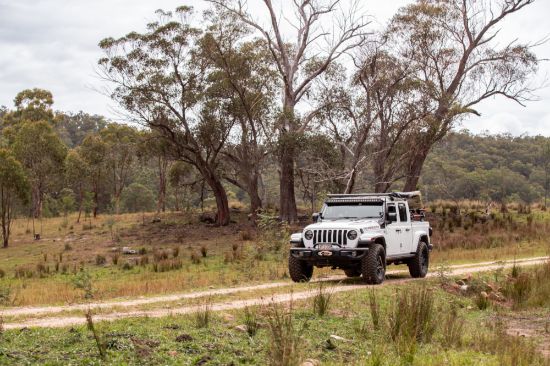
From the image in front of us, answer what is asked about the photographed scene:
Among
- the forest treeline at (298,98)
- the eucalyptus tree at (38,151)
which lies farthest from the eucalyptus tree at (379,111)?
the eucalyptus tree at (38,151)

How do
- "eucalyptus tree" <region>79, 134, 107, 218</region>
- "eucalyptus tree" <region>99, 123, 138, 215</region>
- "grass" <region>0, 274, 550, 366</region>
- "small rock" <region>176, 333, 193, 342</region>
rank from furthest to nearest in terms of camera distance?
"eucalyptus tree" <region>99, 123, 138, 215</region>
"eucalyptus tree" <region>79, 134, 107, 218</region>
"small rock" <region>176, 333, 193, 342</region>
"grass" <region>0, 274, 550, 366</region>

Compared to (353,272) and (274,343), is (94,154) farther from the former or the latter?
(274,343)

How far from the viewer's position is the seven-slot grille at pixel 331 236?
14.0 m

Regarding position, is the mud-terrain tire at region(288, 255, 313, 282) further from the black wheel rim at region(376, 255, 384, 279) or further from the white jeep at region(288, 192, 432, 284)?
the black wheel rim at region(376, 255, 384, 279)

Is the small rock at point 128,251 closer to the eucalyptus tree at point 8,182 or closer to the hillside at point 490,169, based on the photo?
the eucalyptus tree at point 8,182

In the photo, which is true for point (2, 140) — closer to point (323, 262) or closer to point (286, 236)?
point (286, 236)

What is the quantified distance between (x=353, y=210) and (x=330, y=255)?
174 cm

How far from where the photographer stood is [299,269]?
14734 mm

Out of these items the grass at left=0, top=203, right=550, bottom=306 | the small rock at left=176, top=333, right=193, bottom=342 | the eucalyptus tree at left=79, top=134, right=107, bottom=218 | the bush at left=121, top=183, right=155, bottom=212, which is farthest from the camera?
the bush at left=121, top=183, right=155, bottom=212

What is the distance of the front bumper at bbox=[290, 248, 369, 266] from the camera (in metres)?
13.9

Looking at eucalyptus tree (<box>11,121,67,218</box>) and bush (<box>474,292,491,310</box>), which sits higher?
eucalyptus tree (<box>11,121,67,218</box>)

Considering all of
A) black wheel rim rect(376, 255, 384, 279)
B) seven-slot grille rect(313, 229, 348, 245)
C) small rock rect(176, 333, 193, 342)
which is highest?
seven-slot grille rect(313, 229, 348, 245)

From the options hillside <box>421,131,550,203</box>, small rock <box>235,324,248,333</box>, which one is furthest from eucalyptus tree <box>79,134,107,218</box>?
small rock <box>235,324,248,333</box>

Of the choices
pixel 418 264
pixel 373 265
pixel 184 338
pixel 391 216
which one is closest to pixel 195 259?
pixel 418 264
